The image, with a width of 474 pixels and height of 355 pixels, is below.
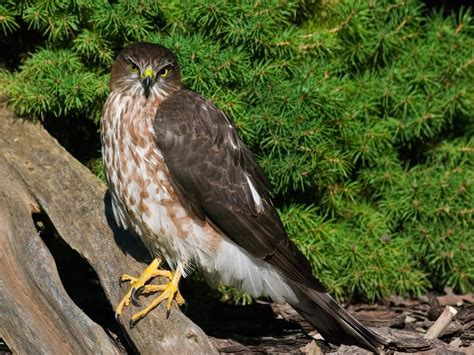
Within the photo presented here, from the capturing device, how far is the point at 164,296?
Answer: 4.88m

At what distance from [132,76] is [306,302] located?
1.86 metres

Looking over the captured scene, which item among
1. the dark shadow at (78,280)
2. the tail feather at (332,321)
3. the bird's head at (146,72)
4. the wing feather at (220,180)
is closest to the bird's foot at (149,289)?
the wing feather at (220,180)

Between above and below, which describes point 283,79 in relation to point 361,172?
above

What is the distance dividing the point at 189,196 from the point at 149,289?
24.9 inches

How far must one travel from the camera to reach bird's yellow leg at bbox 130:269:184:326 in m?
4.66

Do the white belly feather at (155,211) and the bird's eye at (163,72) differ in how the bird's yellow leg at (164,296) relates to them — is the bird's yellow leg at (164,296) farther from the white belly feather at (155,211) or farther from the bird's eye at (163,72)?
the bird's eye at (163,72)

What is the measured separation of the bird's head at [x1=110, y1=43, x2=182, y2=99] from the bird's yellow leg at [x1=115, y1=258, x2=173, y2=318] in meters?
1.09

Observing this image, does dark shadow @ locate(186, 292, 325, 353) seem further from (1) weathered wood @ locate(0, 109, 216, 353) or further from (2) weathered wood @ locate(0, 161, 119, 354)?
(2) weathered wood @ locate(0, 161, 119, 354)

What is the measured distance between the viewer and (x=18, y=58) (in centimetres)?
633

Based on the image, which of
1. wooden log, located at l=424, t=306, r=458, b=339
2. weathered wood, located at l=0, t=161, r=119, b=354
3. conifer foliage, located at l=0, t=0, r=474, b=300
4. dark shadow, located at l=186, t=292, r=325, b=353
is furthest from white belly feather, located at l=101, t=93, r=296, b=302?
wooden log, located at l=424, t=306, r=458, b=339

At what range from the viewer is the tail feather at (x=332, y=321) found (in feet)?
16.2

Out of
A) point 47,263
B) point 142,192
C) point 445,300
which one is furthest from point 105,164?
point 445,300

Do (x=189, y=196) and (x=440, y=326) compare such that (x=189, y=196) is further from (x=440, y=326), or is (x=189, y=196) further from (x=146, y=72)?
(x=440, y=326)

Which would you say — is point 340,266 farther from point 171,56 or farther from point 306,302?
point 171,56
